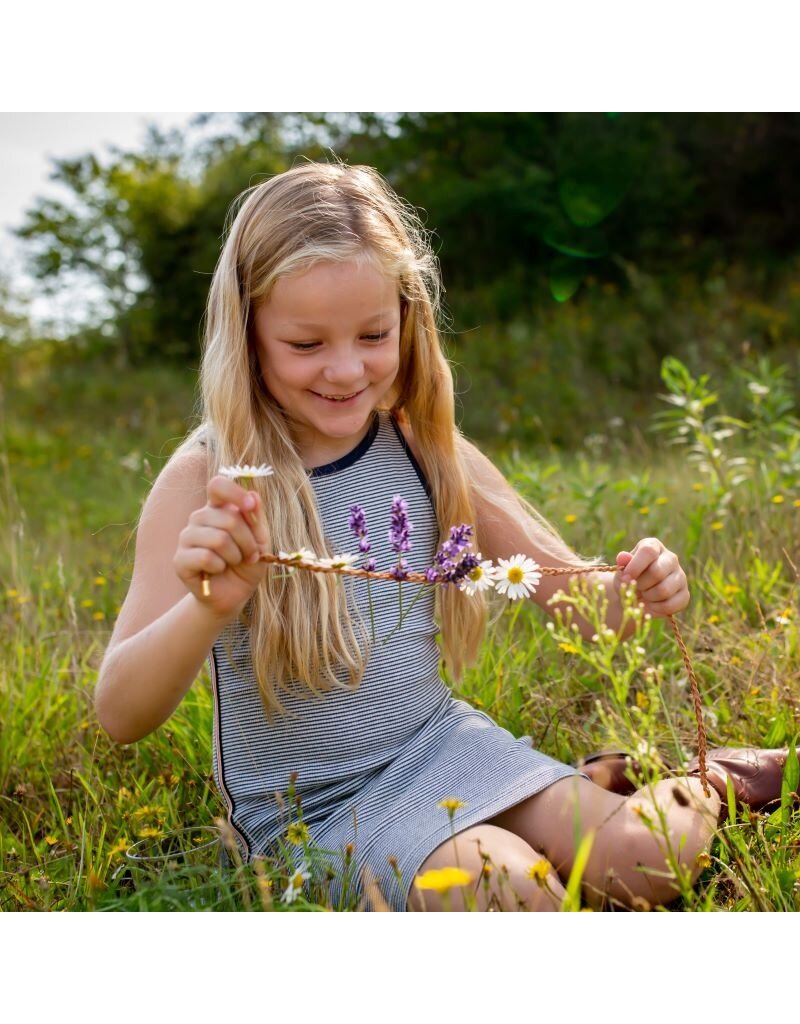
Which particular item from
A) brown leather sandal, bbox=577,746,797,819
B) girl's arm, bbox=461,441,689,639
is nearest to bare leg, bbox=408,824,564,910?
brown leather sandal, bbox=577,746,797,819

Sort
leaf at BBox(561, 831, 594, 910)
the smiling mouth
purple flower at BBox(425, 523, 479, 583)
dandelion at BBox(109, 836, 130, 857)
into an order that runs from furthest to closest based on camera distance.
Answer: the smiling mouth → dandelion at BBox(109, 836, 130, 857) → purple flower at BBox(425, 523, 479, 583) → leaf at BBox(561, 831, 594, 910)

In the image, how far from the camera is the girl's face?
1.78 metres

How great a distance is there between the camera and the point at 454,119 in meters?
9.60

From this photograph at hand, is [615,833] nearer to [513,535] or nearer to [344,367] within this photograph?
[513,535]

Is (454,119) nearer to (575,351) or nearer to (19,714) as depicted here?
(575,351)

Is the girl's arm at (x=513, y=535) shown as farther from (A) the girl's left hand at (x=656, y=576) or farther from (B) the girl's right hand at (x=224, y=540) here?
(B) the girl's right hand at (x=224, y=540)

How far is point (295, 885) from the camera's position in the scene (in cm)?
155

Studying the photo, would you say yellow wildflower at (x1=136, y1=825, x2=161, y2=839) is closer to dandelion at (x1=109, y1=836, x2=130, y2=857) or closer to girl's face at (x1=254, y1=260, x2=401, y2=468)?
dandelion at (x1=109, y1=836, x2=130, y2=857)

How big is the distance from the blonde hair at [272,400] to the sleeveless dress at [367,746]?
0.05 m

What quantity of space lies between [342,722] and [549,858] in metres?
0.44

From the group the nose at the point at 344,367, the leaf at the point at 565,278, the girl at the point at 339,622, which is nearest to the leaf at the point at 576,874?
the girl at the point at 339,622

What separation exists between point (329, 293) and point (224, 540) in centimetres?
61

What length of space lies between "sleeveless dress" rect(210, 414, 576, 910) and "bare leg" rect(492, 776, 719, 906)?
0.19 feet
